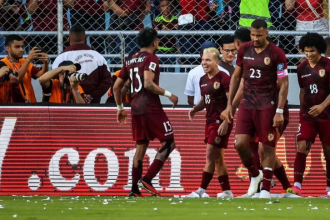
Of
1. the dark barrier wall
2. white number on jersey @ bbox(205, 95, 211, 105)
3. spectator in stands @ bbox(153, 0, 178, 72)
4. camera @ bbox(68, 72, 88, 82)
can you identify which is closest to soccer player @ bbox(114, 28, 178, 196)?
white number on jersey @ bbox(205, 95, 211, 105)

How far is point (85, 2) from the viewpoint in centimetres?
1362

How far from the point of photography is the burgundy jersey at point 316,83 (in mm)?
11281

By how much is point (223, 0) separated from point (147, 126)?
3.09 metres

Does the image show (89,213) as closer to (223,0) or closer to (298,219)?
(298,219)

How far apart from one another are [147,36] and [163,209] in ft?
10.4

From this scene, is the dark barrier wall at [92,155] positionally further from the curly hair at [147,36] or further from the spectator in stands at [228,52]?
the curly hair at [147,36]

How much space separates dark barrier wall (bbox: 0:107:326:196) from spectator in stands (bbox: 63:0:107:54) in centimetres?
145

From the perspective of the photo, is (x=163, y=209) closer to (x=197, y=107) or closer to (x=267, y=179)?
(x=267, y=179)

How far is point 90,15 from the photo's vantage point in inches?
538

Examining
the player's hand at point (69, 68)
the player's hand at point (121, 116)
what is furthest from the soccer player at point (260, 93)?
the player's hand at point (69, 68)

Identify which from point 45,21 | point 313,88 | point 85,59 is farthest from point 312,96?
point 45,21

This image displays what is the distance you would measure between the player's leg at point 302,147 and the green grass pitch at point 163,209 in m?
0.97

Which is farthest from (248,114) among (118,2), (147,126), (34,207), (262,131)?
(118,2)

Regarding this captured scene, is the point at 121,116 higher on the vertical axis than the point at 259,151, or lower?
higher
